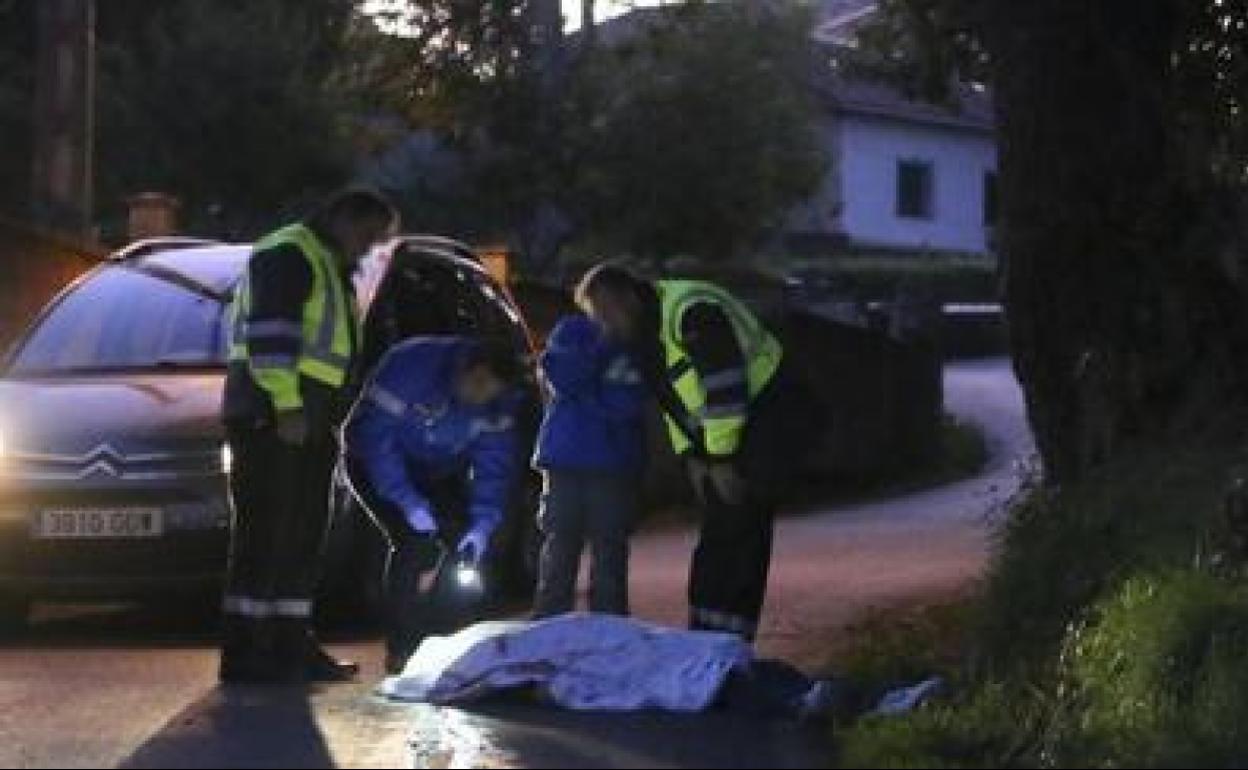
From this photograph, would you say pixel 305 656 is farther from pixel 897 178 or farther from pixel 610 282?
pixel 897 178

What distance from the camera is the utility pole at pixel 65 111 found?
1781 centimetres

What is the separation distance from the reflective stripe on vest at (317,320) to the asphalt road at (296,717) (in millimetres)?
1136

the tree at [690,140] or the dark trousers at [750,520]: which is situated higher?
the tree at [690,140]

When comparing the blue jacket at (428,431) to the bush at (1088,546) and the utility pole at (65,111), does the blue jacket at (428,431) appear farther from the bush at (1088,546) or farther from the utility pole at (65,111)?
the utility pole at (65,111)

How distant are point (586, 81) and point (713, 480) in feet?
65.3

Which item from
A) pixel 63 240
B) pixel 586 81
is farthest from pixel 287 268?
pixel 586 81

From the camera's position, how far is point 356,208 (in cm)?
925

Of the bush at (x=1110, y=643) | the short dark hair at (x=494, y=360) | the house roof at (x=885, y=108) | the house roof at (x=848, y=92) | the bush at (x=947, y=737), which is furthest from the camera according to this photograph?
the house roof at (x=885, y=108)

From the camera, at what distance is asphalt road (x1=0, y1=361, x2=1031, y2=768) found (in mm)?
7598

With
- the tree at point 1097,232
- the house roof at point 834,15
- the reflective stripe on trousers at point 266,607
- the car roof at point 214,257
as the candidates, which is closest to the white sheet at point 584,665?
the reflective stripe on trousers at point 266,607

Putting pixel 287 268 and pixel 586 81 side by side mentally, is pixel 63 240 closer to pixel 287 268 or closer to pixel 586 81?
pixel 287 268

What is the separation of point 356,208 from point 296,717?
1929 millimetres

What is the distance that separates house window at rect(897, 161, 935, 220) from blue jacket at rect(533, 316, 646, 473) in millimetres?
40900

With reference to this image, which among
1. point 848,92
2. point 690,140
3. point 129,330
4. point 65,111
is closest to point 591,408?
point 129,330
